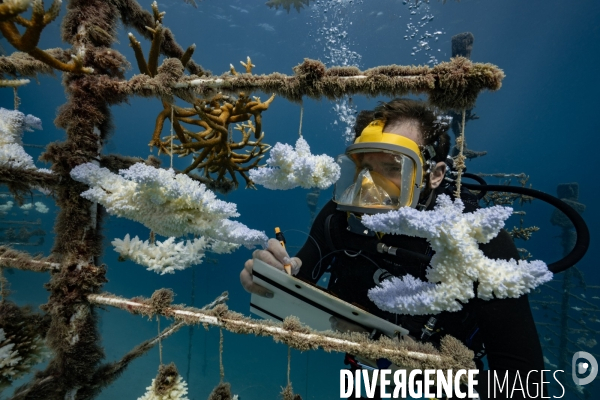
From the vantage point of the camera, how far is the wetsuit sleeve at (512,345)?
72.6 inches

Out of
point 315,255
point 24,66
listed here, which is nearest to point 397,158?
point 315,255

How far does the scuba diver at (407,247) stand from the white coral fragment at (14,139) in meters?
2.13

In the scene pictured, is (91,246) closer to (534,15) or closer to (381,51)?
(534,15)

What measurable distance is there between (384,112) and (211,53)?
57177 mm

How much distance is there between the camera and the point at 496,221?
4.86 feet

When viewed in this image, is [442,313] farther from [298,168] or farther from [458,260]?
[298,168]

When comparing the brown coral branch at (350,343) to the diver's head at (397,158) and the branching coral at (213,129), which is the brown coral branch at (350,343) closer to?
the diver's head at (397,158)

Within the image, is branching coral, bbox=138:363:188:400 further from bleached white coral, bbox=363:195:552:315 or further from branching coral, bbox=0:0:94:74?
branching coral, bbox=0:0:94:74

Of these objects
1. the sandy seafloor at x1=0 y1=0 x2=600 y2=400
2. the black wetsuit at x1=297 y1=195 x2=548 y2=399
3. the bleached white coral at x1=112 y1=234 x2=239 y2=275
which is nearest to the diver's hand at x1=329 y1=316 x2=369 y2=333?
the black wetsuit at x1=297 y1=195 x2=548 y2=399

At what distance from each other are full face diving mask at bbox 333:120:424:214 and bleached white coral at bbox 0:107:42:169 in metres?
2.87

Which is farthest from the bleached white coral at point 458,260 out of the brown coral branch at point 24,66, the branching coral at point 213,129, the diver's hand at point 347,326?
the brown coral branch at point 24,66

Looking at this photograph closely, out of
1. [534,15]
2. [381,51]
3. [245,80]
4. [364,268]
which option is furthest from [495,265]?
[381,51]

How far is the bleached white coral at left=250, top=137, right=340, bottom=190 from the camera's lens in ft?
6.62

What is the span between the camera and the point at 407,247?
2814 millimetres
